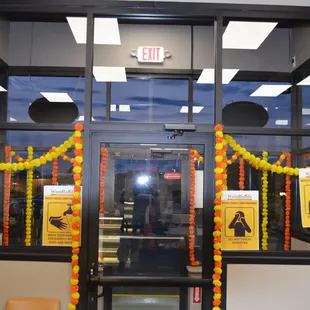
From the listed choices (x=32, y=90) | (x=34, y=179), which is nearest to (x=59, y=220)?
(x=34, y=179)

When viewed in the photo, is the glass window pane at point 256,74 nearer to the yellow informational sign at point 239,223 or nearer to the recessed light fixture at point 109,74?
the yellow informational sign at point 239,223

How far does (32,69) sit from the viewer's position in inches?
129

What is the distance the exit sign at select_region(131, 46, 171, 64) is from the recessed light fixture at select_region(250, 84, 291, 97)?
895 millimetres

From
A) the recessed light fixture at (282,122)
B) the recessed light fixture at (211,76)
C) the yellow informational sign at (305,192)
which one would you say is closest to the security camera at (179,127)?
the recessed light fixture at (211,76)

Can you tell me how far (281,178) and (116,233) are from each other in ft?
5.13

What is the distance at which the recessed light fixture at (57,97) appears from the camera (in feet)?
10.4

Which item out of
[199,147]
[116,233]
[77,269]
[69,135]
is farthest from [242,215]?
[69,135]

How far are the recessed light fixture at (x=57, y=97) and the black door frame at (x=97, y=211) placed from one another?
450 mm

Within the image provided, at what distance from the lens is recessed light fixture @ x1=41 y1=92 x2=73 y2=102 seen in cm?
318

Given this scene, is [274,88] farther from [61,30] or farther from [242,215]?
[61,30]

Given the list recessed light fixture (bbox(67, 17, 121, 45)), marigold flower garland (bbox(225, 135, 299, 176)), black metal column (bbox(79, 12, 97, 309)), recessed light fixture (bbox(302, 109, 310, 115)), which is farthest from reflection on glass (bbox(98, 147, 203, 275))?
recessed light fixture (bbox(302, 109, 310, 115))

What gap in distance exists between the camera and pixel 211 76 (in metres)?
3.08

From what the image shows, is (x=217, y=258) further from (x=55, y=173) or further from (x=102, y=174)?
(x=55, y=173)

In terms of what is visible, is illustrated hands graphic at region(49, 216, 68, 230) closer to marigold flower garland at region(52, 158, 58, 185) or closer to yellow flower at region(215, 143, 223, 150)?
marigold flower garland at region(52, 158, 58, 185)
